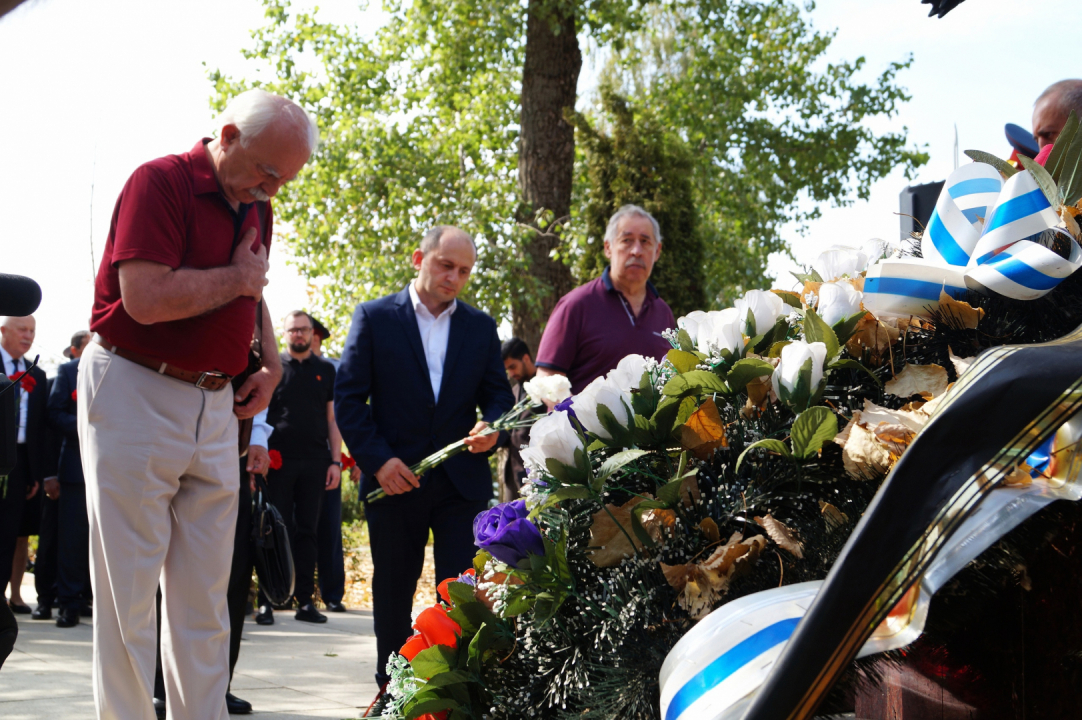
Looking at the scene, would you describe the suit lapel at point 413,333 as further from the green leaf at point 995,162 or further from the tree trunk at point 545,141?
the tree trunk at point 545,141

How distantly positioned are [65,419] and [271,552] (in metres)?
3.12

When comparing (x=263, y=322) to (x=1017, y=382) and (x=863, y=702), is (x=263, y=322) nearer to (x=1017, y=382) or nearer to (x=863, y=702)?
(x=863, y=702)

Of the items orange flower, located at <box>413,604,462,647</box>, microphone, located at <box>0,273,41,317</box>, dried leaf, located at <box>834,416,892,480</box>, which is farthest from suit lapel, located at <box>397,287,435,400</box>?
dried leaf, located at <box>834,416,892,480</box>

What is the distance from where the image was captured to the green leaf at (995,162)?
4.33ft

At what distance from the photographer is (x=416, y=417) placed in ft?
12.7

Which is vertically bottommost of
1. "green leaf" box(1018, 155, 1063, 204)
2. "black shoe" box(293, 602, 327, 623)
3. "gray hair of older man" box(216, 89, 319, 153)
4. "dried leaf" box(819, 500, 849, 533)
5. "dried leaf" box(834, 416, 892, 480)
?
"black shoe" box(293, 602, 327, 623)

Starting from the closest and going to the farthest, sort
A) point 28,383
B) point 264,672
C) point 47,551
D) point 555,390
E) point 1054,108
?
point 555,390
point 1054,108
point 264,672
point 28,383
point 47,551

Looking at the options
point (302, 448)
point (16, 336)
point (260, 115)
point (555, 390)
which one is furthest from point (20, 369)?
point (555, 390)

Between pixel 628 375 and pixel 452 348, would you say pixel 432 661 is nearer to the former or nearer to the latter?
pixel 628 375

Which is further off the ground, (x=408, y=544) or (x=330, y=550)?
(x=408, y=544)

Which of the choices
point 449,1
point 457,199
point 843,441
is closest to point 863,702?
point 843,441

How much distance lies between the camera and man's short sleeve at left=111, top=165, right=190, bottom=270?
2488mm

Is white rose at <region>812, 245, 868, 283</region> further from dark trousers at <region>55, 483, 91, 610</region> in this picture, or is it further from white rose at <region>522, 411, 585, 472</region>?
dark trousers at <region>55, 483, 91, 610</region>

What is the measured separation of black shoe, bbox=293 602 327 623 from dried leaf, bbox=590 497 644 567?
5911 mm
